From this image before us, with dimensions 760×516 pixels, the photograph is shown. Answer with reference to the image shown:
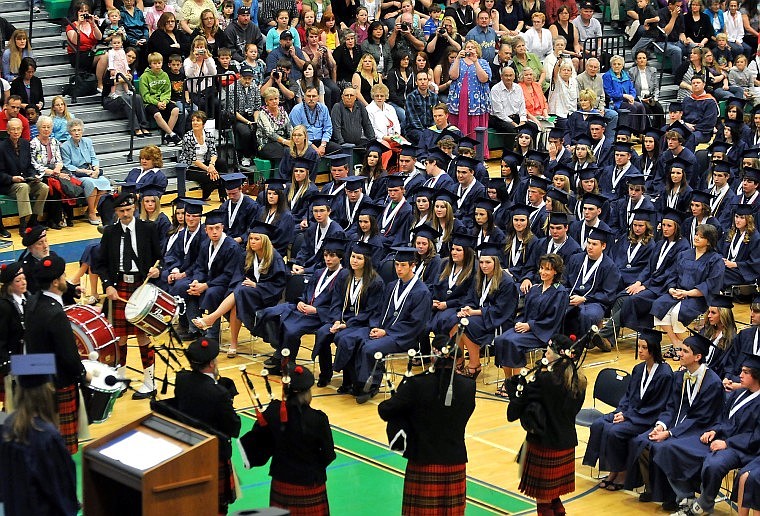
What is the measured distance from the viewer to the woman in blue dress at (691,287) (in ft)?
49.8

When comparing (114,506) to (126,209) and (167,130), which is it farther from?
(167,130)

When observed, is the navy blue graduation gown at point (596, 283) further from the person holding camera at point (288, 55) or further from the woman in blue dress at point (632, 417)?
the person holding camera at point (288, 55)

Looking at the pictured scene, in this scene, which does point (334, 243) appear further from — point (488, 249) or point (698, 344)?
point (698, 344)

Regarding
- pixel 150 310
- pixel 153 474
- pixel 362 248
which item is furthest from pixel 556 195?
pixel 153 474

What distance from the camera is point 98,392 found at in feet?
37.9

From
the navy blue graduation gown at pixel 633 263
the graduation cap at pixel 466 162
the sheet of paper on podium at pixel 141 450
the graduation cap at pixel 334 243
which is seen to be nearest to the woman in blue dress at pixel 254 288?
the graduation cap at pixel 334 243

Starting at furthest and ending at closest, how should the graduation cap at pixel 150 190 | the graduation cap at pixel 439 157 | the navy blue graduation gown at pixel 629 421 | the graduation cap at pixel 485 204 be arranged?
the graduation cap at pixel 439 157
the graduation cap at pixel 485 204
the graduation cap at pixel 150 190
the navy blue graduation gown at pixel 629 421

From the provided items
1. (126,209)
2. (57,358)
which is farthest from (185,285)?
(57,358)

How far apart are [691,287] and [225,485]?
24.4 feet

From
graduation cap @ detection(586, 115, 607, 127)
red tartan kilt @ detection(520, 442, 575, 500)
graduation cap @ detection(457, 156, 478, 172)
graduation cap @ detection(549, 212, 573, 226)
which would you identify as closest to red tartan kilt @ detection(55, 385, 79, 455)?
red tartan kilt @ detection(520, 442, 575, 500)

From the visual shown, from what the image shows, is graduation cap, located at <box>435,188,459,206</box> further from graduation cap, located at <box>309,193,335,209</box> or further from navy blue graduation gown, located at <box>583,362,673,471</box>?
navy blue graduation gown, located at <box>583,362,673,471</box>

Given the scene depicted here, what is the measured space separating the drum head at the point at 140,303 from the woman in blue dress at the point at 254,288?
6.86 feet

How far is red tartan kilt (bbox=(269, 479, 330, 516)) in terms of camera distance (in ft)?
30.6

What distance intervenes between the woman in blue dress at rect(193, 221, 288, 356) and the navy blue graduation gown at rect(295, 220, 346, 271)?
674 millimetres
